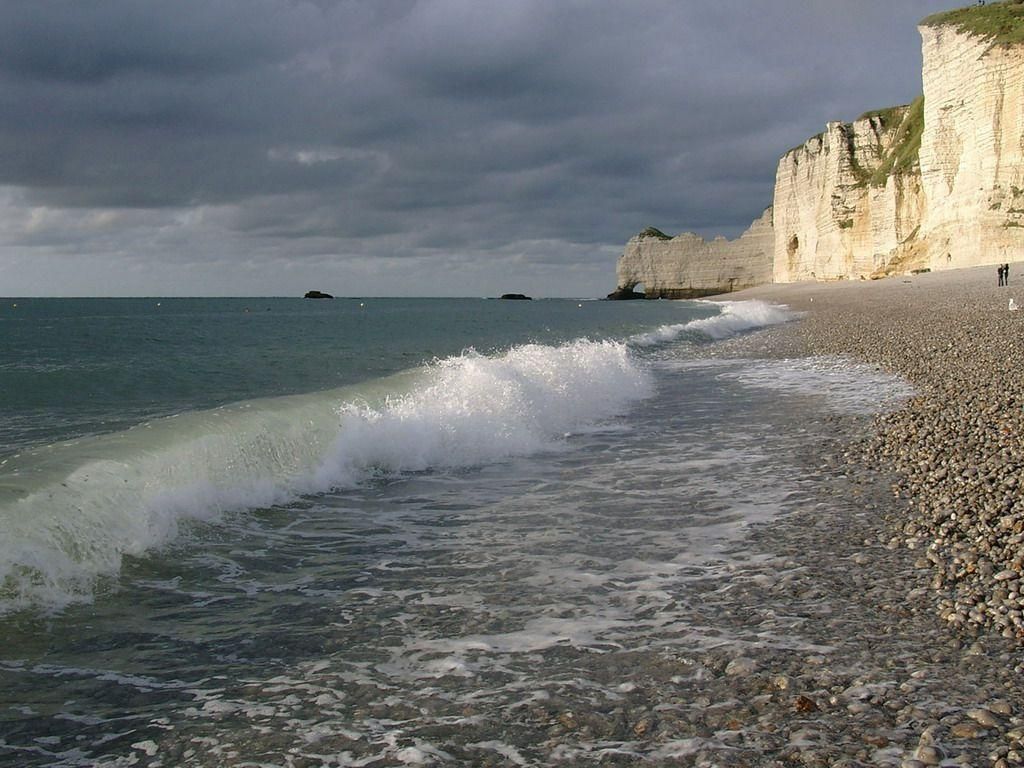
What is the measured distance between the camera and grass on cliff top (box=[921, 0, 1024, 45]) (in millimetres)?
Answer: 46281

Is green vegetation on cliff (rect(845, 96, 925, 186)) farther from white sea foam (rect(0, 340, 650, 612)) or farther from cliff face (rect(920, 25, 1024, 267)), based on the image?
white sea foam (rect(0, 340, 650, 612))

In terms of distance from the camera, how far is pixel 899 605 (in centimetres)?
455

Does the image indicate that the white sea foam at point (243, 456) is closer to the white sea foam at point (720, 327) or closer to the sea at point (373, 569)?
the sea at point (373, 569)

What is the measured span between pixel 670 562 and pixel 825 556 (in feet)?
3.55

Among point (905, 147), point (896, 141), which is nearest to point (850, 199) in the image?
point (896, 141)

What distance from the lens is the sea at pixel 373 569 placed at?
141 inches

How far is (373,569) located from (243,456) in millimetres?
3646

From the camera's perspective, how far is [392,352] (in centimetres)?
3158

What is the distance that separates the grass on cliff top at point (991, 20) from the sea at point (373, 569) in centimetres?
4576

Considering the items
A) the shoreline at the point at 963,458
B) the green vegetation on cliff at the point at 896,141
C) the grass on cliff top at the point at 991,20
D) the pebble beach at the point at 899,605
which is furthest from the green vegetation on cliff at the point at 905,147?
the pebble beach at the point at 899,605

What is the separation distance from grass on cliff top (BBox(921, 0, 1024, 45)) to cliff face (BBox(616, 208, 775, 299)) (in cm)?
6408

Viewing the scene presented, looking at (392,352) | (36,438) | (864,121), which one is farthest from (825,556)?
(864,121)

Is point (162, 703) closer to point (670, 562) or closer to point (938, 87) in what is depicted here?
point (670, 562)

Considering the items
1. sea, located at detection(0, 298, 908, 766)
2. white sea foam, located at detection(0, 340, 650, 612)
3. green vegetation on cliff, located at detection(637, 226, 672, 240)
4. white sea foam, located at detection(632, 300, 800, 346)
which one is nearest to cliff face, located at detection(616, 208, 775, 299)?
green vegetation on cliff, located at detection(637, 226, 672, 240)
